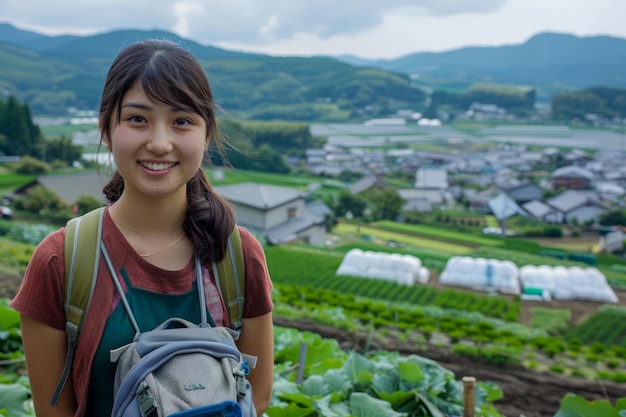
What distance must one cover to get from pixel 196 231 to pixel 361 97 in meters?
108

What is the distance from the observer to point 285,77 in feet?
363

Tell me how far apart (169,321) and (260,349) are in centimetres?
33

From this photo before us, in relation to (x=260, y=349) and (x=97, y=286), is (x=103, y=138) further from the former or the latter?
(x=260, y=349)

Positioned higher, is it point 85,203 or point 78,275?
point 78,275

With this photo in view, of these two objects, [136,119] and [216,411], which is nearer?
[216,411]

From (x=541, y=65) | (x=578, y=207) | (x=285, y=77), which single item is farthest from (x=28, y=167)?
(x=541, y=65)

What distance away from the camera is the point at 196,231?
1815 mm

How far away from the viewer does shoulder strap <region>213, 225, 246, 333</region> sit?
178cm

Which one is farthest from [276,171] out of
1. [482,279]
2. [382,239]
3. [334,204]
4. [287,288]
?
[287,288]

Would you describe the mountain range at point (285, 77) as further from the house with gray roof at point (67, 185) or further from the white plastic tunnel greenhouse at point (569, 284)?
the white plastic tunnel greenhouse at point (569, 284)

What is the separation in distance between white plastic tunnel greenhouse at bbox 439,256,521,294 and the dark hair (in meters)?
26.1

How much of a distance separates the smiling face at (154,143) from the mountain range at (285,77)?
65250 mm

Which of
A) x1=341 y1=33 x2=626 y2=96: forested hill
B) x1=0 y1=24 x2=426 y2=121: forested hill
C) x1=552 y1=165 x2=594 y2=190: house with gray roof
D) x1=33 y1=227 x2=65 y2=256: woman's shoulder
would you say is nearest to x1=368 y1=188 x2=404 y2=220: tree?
x1=552 y1=165 x2=594 y2=190: house with gray roof

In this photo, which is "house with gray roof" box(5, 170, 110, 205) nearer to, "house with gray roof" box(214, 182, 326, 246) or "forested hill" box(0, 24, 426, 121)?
"house with gray roof" box(214, 182, 326, 246)
